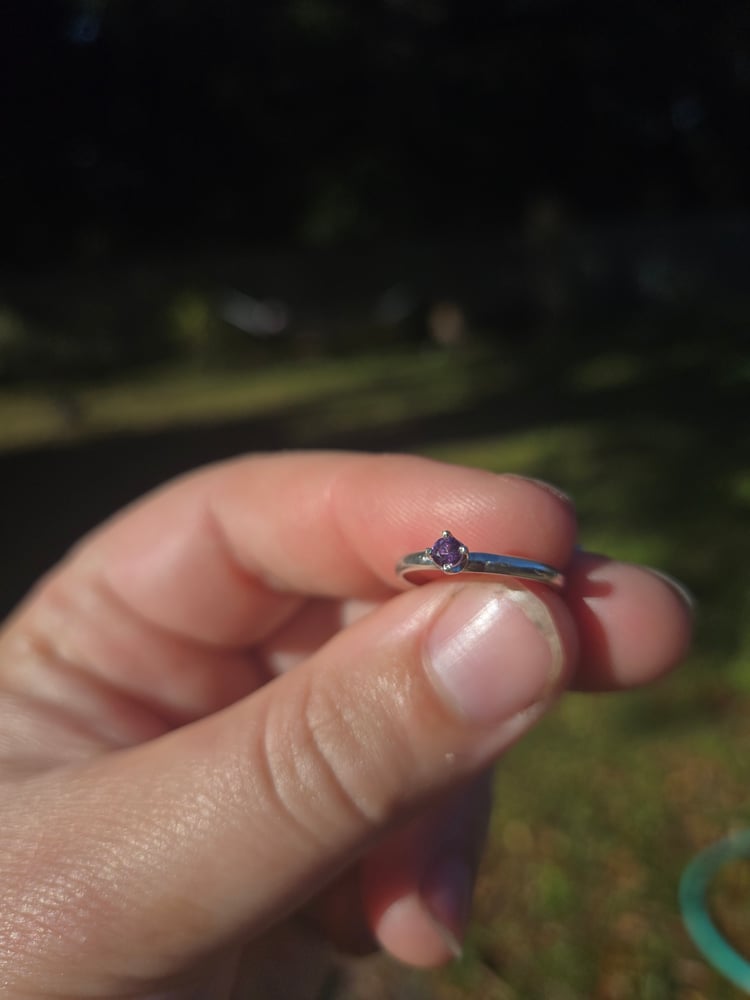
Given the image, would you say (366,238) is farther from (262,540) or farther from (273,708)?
(273,708)

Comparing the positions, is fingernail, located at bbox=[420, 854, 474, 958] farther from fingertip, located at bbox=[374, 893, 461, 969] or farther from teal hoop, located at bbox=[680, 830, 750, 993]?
teal hoop, located at bbox=[680, 830, 750, 993]

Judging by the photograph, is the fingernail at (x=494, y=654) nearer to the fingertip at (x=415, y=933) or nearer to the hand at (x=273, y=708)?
the hand at (x=273, y=708)

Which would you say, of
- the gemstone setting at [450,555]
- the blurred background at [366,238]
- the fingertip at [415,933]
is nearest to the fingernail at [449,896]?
the fingertip at [415,933]

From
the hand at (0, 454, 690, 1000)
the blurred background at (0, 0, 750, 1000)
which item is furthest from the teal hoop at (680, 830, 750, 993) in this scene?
the blurred background at (0, 0, 750, 1000)

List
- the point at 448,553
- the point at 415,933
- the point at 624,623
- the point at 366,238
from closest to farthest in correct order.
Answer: the point at 448,553, the point at 624,623, the point at 415,933, the point at 366,238

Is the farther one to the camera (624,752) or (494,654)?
(624,752)

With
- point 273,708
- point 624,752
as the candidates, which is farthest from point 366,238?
point 273,708

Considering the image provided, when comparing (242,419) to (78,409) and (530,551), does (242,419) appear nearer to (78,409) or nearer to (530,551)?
(78,409)
